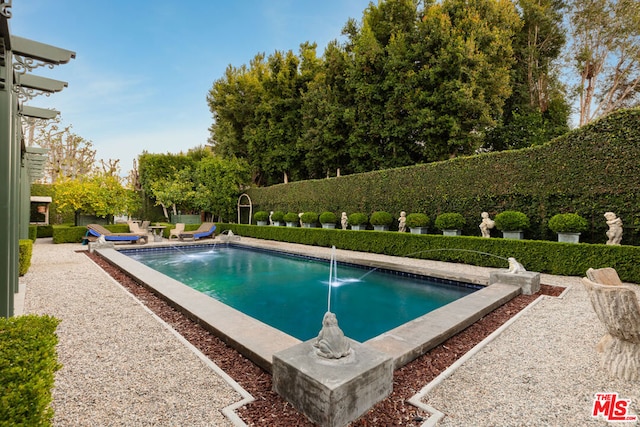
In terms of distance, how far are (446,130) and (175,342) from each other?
15.0 metres

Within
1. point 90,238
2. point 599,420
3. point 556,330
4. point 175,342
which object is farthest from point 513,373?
point 90,238

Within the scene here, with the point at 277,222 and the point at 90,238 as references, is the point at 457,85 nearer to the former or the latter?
the point at 277,222

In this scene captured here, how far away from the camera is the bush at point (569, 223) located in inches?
308

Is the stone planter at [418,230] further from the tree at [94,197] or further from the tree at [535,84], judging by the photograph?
the tree at [94,197]

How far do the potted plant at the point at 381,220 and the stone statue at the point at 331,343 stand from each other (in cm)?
996

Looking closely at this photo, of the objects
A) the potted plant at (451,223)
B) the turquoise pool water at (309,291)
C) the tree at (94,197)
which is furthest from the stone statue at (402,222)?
the tree at (94,197)

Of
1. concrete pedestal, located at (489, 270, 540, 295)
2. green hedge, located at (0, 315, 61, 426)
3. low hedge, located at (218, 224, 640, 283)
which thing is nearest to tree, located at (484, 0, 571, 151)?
low hedge, located at (218, 224, 640, 283)

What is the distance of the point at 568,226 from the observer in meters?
7.86

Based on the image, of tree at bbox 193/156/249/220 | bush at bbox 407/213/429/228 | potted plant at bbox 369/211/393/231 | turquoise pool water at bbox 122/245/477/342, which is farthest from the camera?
tree at bbox 193/156/249/220

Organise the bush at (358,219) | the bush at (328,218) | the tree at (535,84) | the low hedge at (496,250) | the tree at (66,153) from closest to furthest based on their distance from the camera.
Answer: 1. the low hedge at (496,250)
2. the bush at (358,219)
3. the bush at (328,218)
4. the tree at (535,84)
5. the tree at (66,153)

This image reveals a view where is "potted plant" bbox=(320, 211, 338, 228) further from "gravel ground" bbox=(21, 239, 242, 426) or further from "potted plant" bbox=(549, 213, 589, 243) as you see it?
"gravel ground" bbox=(21, 239, 242, 426)

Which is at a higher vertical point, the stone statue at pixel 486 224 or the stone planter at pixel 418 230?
the stone statue at pixel 486 224

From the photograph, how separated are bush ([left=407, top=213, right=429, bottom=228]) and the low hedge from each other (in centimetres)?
68

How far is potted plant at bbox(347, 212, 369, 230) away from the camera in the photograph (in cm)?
1332
